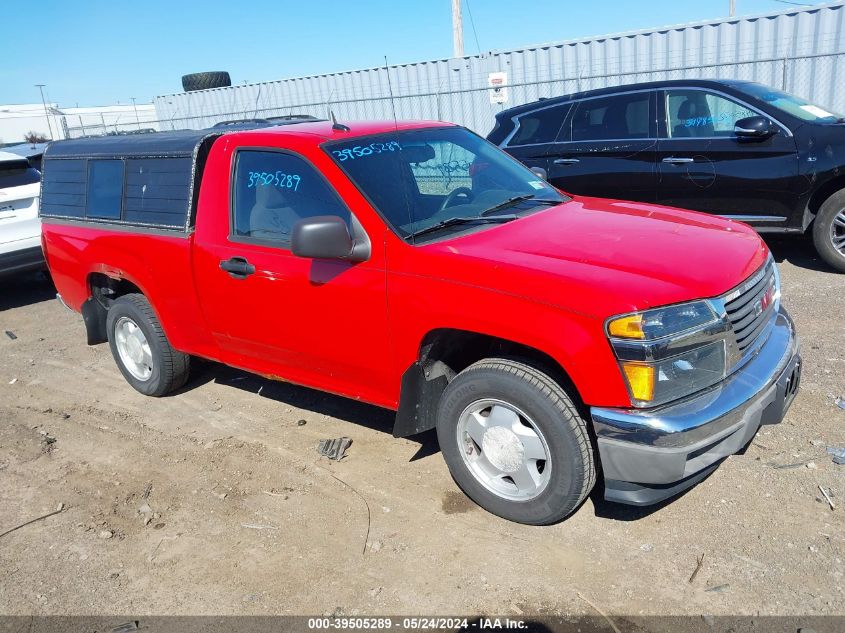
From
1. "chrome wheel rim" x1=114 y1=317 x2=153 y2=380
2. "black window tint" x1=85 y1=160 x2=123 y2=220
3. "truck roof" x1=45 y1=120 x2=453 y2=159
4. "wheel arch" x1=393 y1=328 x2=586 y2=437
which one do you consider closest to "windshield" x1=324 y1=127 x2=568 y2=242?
"truck roof" x1=45 y1=120 x2=453 y2=159

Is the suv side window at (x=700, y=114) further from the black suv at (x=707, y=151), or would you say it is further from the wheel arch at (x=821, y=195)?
the wheel arch at (x=821, y=195)

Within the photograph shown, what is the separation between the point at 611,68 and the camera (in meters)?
13.9

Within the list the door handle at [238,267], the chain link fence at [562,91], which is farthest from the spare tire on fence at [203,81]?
the door handle at [238,267]

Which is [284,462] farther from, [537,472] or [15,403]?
[15,403]

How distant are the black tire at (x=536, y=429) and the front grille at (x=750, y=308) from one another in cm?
81

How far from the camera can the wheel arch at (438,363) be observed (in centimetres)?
341

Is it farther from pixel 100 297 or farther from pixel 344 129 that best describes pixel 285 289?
pixel 100 297

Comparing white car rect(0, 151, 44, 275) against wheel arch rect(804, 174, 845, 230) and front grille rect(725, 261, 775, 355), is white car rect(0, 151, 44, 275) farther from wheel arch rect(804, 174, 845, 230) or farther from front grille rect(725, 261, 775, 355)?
wheel arch rect(804, 174, 845, 230)

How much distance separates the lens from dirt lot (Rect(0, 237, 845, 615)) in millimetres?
2988

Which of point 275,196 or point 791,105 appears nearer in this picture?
point 275,196

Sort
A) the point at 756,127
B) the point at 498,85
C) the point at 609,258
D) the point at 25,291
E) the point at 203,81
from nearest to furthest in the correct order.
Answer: the point at 609,258, the point at 756,127, the point at 25,291, the point at 498,85, the point at 203,81

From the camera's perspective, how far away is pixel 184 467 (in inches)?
171

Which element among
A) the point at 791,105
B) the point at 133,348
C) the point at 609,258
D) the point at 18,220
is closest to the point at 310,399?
the point at 133,348

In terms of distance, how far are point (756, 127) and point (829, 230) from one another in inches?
47.2
